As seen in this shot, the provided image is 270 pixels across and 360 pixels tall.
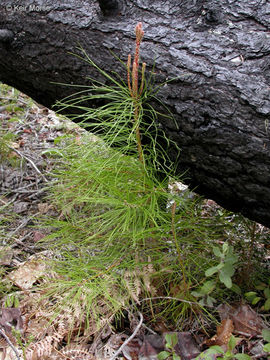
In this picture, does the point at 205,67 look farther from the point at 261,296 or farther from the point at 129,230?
the point at 261,296

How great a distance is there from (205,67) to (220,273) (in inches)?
34.4

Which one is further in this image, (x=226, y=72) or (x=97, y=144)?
(x=97, y=144)

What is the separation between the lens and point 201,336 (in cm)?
170

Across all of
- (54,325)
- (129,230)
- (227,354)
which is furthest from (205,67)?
(54,325)

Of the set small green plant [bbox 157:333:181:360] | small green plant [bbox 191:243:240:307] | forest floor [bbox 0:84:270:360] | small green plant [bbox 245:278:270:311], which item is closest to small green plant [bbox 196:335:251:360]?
forest floor [bbox 0:84:270:360]

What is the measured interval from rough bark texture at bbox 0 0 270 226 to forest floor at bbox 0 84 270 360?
362 millimetres

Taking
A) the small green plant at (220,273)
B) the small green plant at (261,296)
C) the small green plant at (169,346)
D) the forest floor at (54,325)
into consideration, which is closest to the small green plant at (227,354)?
the forest floor at (54,325)

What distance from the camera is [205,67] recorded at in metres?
1.57

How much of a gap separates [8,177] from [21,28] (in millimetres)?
1171

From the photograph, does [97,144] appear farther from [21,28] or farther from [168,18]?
[21,28]

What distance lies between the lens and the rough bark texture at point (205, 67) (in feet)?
4.93

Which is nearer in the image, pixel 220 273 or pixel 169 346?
pixel 169 346

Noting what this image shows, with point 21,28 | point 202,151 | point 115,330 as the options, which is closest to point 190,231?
point 202,151

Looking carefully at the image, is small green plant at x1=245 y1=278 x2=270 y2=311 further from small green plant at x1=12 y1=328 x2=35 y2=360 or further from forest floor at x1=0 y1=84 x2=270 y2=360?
small green plant at x1=12 y1=328 x2=35 y2=360
